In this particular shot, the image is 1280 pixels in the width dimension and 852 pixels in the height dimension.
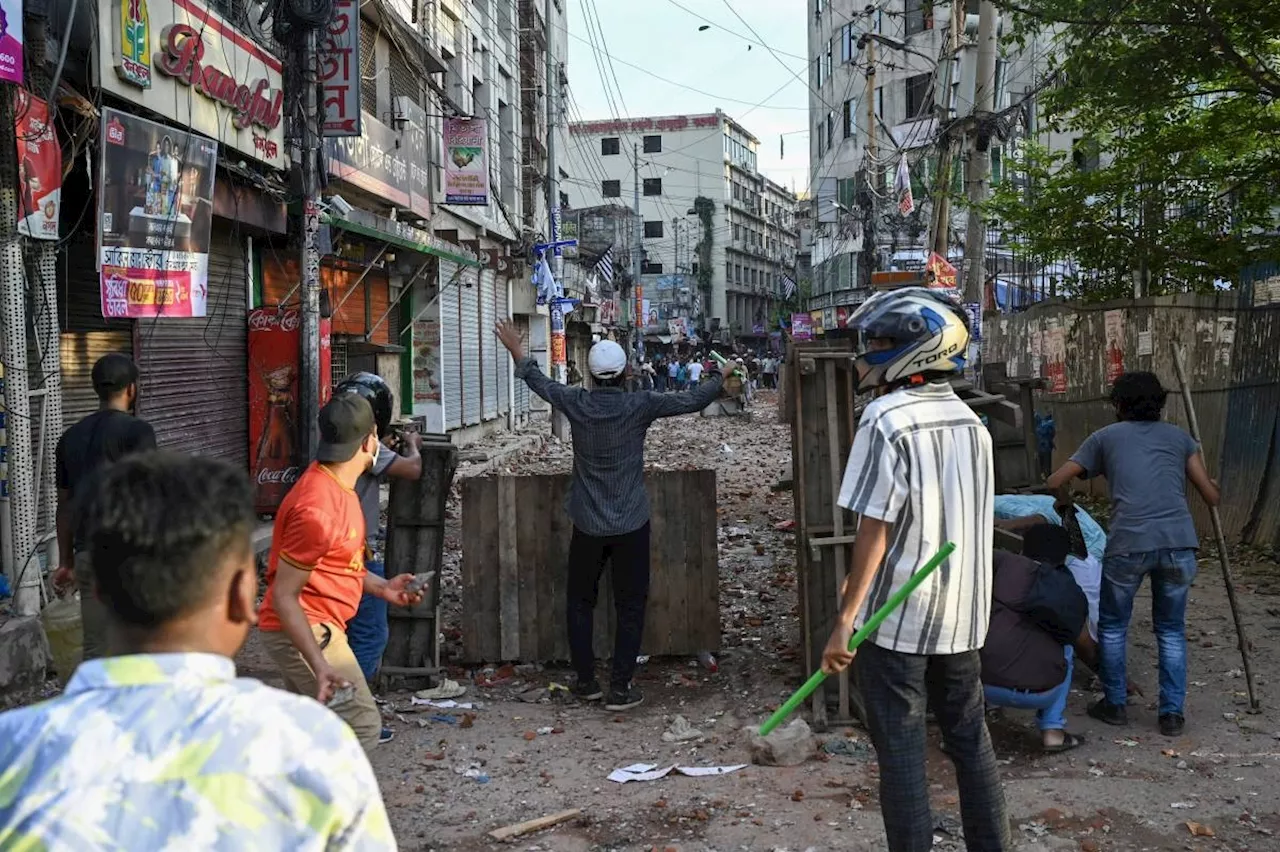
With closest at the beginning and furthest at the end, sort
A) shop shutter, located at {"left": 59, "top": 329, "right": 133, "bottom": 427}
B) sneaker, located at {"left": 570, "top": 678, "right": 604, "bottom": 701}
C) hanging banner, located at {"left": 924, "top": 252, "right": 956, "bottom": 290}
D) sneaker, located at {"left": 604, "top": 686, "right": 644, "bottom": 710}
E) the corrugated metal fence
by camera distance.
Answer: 1. sneaker, located at {"left": 604, "top": 686, "right": 644, "bottom": 710}
2. sneaker, located at {"left": 570, "top": 678, "right": 604, "bottom": 701}
3. shop shutter, located at {"left": 59, "top": 329, "right": 133, "bottom": 427}
4. the corrugated metal fence
5. hanging banner, located at {"left": 924, "top": 252, "right": 956, "bottom": 290}

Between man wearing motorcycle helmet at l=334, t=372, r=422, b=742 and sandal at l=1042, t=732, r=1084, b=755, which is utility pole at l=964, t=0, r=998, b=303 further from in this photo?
man wearing motorcycle helmet at l=334, t=372, r=422, b=742

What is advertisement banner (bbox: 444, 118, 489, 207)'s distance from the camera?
19969mm

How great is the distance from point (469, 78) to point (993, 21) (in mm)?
14044

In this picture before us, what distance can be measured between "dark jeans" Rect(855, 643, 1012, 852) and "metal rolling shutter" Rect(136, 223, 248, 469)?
27.9ft

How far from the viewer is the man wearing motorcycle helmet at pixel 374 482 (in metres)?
5.38

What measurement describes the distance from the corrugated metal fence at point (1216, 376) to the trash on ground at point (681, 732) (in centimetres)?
530

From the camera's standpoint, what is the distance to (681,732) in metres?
5.90

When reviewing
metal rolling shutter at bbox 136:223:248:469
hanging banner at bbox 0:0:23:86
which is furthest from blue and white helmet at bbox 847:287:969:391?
metal rolling shutter at bbox 136:223:248:469

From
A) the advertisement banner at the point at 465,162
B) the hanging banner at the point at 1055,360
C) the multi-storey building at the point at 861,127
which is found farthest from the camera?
the multi-storey building at the point at 861,127

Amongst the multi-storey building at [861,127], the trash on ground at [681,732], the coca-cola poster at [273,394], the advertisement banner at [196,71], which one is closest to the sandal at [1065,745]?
the trash on ground at [681,732]

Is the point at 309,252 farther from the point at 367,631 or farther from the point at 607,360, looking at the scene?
the point at 367,631

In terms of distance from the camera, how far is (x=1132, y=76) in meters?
9.16

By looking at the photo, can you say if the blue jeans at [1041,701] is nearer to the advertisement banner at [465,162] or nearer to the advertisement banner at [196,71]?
the advertisement banner at [196,71]

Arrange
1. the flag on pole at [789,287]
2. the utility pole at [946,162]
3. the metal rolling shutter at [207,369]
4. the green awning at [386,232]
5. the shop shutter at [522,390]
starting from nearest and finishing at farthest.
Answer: the metal rolling shutter at [207,369] < the green awning at [386,232] < the utility pole at [946,162] < the shop shutter at [522,390] < the flag on pole at [789,287]
